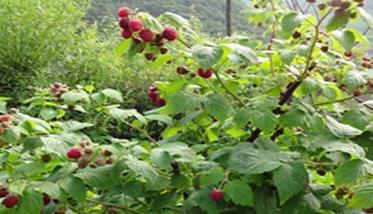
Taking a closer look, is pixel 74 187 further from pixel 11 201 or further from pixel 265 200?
pixel 265 200

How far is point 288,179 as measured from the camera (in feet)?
4.09

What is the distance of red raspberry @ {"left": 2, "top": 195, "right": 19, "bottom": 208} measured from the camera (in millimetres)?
1235

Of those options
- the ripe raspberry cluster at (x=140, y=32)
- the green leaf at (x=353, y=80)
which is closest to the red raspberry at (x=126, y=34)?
the ripe raspberry cluster at (x=140, y=32)

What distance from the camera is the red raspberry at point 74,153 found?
4.25 ft

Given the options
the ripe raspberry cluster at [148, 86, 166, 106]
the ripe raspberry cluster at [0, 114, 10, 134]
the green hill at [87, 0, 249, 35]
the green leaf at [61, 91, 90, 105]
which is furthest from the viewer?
the green hill at [87, 0, 249, 35]

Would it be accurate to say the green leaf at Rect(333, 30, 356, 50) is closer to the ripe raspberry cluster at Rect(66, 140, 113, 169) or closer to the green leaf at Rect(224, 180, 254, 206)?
the green leaf at Rect(224, 180, 254, 206)

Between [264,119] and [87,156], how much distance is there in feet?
1.23

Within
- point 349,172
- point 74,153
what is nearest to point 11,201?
point 74,153

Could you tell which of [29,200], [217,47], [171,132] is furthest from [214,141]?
[29,200]

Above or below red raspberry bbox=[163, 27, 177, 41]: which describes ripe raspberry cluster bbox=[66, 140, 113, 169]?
below

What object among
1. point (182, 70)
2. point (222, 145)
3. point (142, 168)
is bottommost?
point (222, 145)

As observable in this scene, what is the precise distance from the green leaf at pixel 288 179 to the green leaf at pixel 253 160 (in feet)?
0.06

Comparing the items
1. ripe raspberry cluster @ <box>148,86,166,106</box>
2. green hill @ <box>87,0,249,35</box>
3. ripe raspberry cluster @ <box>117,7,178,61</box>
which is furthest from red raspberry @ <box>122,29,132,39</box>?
green hill @ <box>87,0,249,35</box>

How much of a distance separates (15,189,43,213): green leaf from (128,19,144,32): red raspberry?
1.28 ft
